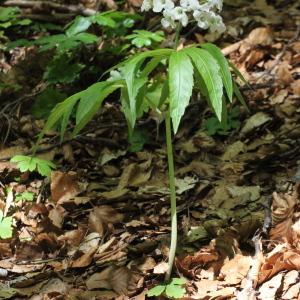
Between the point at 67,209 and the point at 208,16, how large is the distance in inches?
56.4

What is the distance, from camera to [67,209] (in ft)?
9.52

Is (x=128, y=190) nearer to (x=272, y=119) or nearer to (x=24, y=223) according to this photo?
(x=24, y=223)

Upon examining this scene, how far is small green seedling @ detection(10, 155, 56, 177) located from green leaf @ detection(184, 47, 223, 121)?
142 cm

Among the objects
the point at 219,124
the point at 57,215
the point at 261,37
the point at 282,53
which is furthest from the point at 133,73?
the point at 261,37

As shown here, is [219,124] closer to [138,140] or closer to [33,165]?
[138,140]

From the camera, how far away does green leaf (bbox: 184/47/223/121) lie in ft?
5.71

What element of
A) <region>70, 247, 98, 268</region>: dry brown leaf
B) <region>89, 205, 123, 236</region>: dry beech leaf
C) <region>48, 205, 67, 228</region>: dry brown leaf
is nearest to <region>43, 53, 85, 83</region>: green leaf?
<region>48, 205, 67, 228</region>: dry brown leaf

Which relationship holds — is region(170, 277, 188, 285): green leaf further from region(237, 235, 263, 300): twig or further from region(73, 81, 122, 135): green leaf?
region(73, 81, 122, 135): green leaf

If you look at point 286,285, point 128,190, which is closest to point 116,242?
point 128,190

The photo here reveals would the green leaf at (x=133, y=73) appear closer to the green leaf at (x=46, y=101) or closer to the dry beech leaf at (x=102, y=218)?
the dry beech leaf at (x=102, y=218)

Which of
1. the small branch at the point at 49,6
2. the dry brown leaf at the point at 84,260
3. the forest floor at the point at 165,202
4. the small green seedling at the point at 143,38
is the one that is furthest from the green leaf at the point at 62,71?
the dry brown leaf at the point at 84,260

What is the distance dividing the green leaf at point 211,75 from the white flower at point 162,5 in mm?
252

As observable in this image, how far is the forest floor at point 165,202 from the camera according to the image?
2.30 meters

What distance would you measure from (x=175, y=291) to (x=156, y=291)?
8 centimetres
